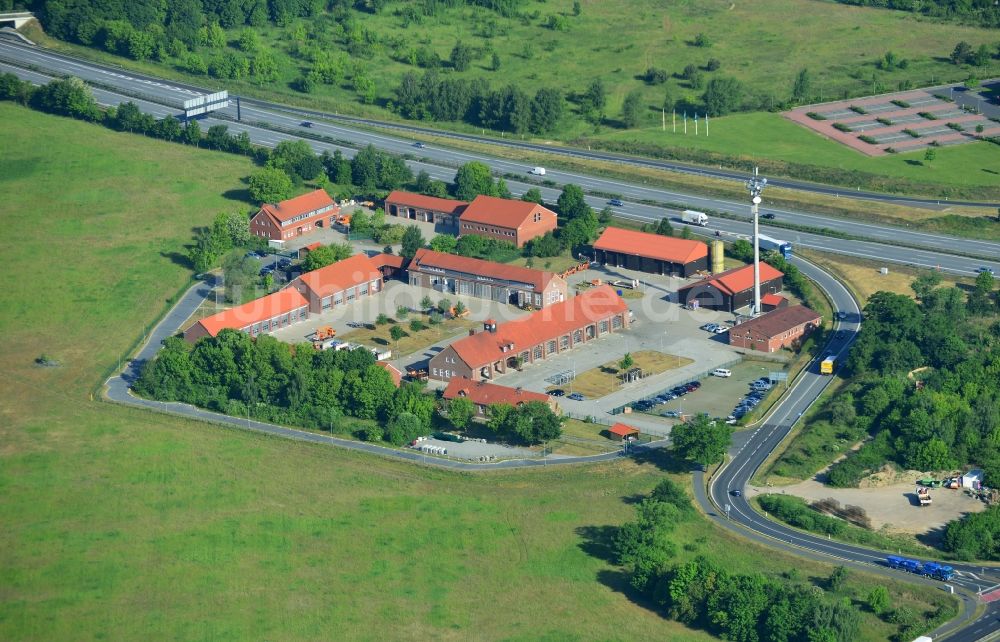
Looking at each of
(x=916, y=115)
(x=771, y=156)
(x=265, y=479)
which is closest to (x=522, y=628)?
(x=265, y=479)

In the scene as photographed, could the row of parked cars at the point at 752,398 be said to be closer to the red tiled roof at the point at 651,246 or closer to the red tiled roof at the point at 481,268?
the red tiled roof at the point at 481,268

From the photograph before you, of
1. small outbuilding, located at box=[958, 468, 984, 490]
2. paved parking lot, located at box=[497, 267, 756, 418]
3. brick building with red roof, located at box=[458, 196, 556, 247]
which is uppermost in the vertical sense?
brick building with red roof, located at box=[458, 196, 556, 247]

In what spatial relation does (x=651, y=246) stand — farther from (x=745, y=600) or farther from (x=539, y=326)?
(x=745, y=600)

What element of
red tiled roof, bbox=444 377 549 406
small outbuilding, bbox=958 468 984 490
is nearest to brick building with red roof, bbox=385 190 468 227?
red tiled roof, bbox=444 377 549 406

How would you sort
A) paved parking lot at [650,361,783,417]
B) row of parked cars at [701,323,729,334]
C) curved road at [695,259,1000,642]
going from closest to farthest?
1. curved road at [695,259,1000,642]
2. paved parking lot at [650,361,783,417]
3. row of parked cars at [701,323,729,334]

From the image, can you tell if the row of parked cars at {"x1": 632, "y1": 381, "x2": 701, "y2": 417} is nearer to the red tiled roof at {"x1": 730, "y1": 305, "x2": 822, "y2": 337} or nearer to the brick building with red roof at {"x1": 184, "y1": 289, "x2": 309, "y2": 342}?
the red tiled roof at {"x1": 730, "y1": 305, "x2": 822, "y2": 337}

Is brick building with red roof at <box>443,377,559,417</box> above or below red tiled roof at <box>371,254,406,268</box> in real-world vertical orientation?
below

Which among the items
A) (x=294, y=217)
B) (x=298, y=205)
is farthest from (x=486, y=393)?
(x=298, y=205)
